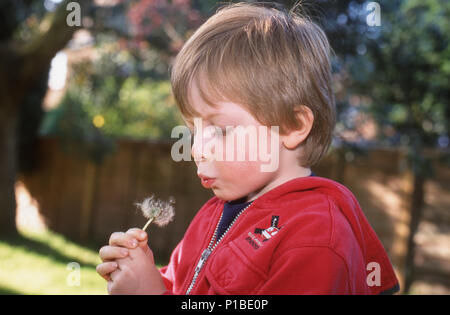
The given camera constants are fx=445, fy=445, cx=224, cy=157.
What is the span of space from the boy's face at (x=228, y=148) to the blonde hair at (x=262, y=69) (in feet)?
0.08

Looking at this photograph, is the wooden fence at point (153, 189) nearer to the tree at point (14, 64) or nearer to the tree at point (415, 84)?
the tree at point (415, 84)

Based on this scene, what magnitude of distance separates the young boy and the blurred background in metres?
1.32

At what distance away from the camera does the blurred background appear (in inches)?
165

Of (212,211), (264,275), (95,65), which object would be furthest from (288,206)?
(95,65)

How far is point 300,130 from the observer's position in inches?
50.8

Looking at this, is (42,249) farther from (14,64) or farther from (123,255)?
(123,255)

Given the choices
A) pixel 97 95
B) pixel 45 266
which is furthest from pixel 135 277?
pixel 97 95

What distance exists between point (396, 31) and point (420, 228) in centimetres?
207

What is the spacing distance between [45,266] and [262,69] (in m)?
4.75

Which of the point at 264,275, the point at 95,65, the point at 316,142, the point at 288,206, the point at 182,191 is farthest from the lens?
the point at 95,65

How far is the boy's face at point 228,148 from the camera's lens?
1.20 m

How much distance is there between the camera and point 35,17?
7090 mm

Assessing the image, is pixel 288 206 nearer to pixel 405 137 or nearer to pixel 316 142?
pixel 316 142

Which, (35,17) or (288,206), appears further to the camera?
(35,17)
